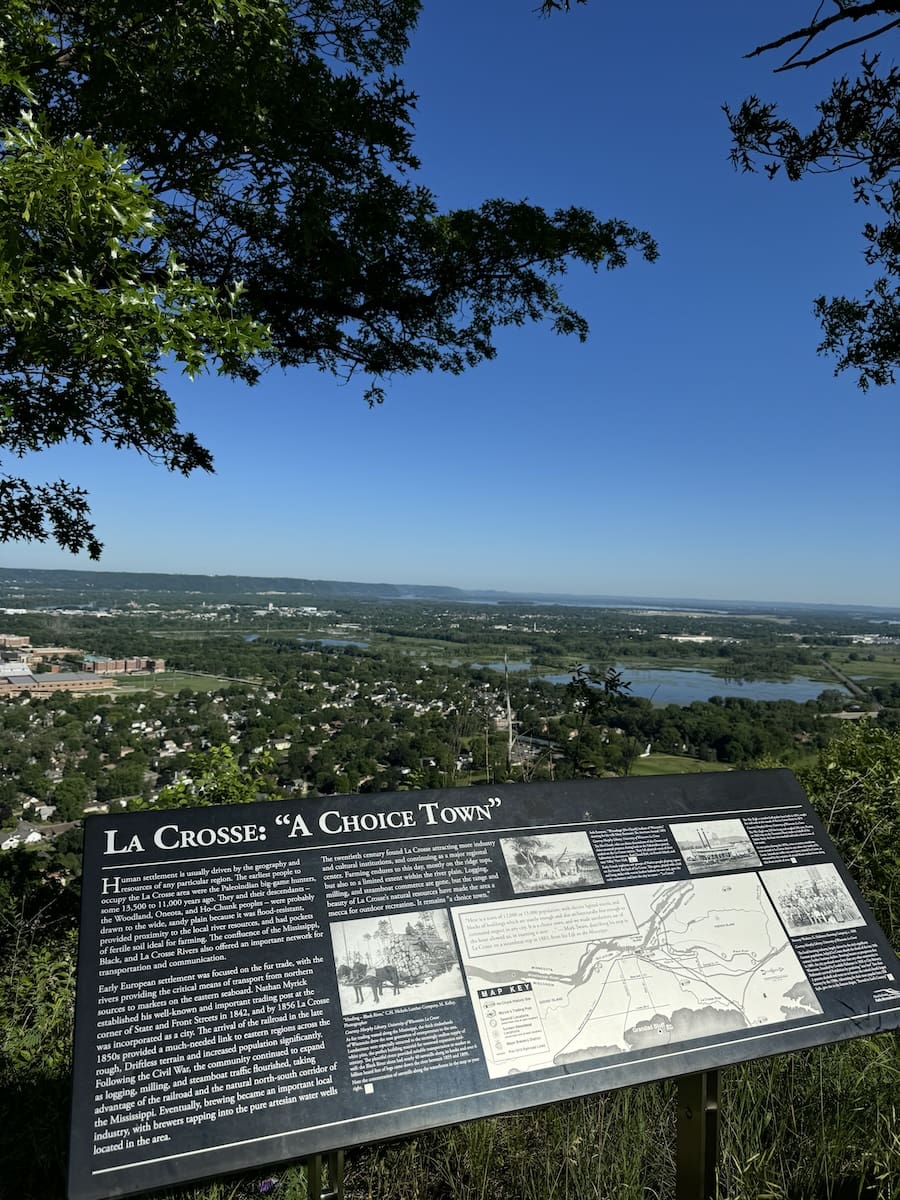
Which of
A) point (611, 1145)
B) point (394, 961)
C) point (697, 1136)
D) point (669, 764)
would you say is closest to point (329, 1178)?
point (394, 961)

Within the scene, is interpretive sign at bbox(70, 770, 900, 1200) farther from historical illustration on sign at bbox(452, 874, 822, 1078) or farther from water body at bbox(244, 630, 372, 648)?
water body at bbox(244, 630, 372, 648)

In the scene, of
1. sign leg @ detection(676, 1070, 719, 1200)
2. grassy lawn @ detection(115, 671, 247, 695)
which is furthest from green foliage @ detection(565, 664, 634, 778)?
grassy lawn @ detection(115, 671, 247, 695)

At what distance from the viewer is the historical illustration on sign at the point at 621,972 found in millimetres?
1696

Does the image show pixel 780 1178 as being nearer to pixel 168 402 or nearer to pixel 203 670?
pixel 168 402

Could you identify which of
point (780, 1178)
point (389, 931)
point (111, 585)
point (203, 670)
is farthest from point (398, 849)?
point (111, 585)

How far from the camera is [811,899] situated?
2205mm

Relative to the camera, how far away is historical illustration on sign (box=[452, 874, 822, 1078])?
66.8 inches

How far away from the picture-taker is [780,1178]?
7.07ft

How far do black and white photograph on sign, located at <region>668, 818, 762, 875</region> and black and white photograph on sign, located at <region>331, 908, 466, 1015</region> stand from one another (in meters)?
0.90

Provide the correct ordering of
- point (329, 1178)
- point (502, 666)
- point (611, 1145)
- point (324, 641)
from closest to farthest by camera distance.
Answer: point (329, 1178) → point (611, 1145) → point (502, 666) → point (324, 641)

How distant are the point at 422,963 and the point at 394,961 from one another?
0.25ft

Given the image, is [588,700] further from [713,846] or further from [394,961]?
[394,961]

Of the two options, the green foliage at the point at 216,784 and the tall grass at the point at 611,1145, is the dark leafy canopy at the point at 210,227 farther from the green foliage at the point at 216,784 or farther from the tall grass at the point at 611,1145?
the tall grass at the point at 611,1145

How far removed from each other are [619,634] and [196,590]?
1912 centimetres
